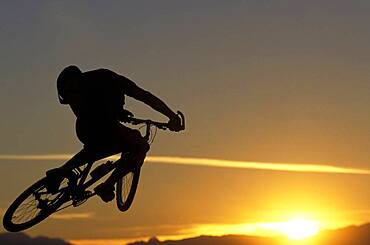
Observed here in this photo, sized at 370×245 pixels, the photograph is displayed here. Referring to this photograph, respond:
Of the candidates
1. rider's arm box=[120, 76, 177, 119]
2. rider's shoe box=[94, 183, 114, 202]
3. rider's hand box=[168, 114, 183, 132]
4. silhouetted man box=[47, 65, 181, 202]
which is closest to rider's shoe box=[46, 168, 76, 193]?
silhouetted man box=[47, 65, 181, 202]

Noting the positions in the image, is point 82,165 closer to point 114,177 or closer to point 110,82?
point 114,177

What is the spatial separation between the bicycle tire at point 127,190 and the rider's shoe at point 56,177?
2869mm

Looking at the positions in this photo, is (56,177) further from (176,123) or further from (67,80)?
(176,123)

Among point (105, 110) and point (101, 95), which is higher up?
point (101, 95)

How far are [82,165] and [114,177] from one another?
0.86 m

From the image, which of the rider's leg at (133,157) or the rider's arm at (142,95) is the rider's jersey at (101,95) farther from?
the rider's leg at (133,157)

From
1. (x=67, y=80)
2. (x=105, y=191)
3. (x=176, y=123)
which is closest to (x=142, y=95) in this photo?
(x=176, y=123)

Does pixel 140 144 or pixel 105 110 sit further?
pixel 140 144

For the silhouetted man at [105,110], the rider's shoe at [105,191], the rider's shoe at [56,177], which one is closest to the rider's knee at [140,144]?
the silhouetted man at [105,110]

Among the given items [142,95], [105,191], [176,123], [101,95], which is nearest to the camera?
[142,95]

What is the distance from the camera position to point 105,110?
92.9 feet

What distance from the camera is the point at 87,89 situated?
2772 cm

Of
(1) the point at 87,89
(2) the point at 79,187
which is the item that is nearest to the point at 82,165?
(2) the point at 79,187

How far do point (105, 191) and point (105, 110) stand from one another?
2.00 m
